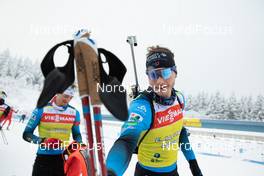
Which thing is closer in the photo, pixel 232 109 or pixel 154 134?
pixel 154 134

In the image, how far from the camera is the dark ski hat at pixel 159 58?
184 centimetres

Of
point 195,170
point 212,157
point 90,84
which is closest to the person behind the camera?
point 90,84

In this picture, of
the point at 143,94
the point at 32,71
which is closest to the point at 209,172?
the point at 143,94

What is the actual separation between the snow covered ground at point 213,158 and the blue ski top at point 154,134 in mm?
3958

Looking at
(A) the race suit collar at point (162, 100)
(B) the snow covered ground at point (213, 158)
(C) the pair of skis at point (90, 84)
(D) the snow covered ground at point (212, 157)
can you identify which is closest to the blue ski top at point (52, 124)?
(D) the snow covered ground at point (212, 157)

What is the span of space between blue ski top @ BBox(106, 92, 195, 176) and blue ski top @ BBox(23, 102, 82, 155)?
1660mm

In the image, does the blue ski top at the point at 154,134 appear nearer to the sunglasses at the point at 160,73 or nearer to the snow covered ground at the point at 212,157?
the sunglasses at the point at 160,73

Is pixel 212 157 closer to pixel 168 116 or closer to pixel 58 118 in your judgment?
pixel 58 118

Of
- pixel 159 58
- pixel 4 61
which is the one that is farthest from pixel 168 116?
pixel 4 61

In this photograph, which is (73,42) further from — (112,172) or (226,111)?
(226,111)

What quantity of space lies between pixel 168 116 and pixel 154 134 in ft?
0.69

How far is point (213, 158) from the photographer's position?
7395 millimetres

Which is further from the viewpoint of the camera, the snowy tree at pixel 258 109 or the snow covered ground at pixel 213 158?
the snowy tree at pixel 258 109

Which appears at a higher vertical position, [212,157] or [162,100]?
[162,100]
